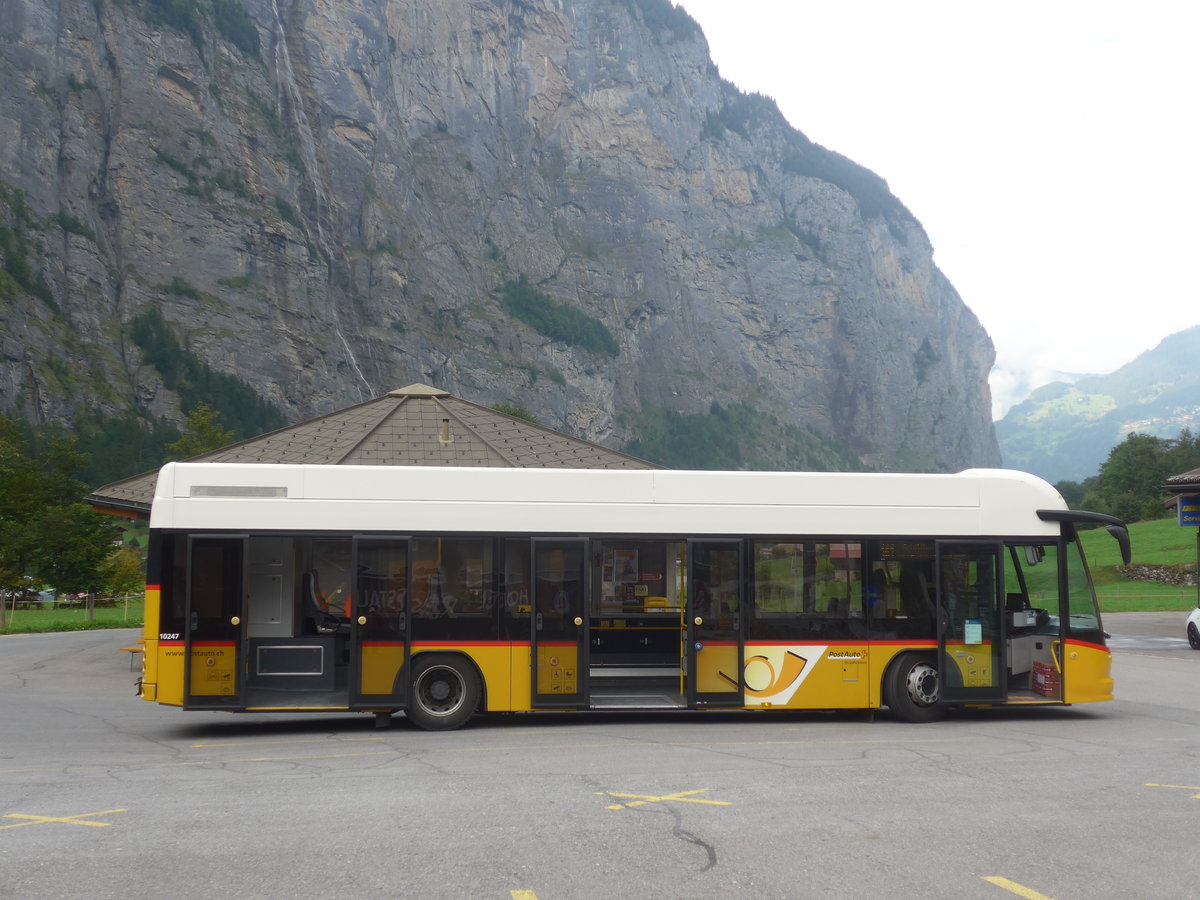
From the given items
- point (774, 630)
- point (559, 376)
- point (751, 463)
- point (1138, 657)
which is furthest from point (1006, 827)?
point (751, 463)

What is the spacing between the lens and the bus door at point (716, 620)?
13.0 metres

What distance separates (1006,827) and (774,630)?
5.68 meters

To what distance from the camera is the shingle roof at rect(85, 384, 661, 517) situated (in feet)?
72.5

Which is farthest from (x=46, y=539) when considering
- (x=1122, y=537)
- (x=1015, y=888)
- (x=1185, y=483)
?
(x=1015, y=888)

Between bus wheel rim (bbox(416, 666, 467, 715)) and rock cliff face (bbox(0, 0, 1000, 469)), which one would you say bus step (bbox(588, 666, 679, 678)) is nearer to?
bus wheel rim (bbox(416, 666, 467, 715))

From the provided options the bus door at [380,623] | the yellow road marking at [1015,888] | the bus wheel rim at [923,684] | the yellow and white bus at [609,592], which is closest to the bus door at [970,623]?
the yellow and white bus at [609,592]

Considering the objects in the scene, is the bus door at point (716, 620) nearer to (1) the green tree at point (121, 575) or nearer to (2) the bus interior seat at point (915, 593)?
(2) the bus interior seat at point (915, 593)

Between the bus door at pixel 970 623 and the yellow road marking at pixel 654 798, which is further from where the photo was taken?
the bus door at pixel 970 623

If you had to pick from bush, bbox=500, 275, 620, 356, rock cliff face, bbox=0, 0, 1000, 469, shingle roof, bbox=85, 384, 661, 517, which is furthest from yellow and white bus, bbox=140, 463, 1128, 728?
bush, bbox=500, 275, 620, 356

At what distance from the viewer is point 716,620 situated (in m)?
13.0

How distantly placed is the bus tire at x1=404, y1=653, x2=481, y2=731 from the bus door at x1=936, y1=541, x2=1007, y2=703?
5.71 metres

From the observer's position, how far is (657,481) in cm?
1311

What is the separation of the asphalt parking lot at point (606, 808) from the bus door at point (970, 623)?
1.82 ft

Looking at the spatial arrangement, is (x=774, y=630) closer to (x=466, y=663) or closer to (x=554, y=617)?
(x=554, y=617)
